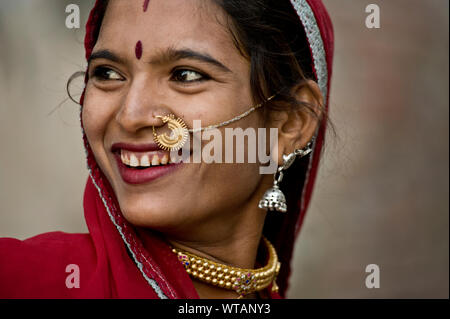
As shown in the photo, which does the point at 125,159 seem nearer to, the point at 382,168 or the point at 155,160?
the point at 155,160

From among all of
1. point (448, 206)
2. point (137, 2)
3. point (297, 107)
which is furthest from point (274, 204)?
point (448, 206)

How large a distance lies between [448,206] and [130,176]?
4.35 meters

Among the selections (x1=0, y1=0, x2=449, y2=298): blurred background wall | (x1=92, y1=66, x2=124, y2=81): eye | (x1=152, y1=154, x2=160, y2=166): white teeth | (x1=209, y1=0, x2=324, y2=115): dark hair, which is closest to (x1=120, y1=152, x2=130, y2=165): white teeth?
(x1=152, y1=154, x2=160, y2=166): white teeth

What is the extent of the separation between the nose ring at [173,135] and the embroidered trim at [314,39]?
2.61ft

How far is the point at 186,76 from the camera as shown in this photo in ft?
6.84

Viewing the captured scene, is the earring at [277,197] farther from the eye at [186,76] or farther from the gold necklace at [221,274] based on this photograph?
the eye at [186,76]

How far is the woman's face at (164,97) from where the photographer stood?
204 centimetres

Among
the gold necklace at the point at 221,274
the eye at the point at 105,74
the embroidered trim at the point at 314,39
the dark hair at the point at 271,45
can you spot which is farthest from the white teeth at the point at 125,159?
the embroidered trim at the point at 314,39

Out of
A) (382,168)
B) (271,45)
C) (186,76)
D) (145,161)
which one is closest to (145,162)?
(145,161)

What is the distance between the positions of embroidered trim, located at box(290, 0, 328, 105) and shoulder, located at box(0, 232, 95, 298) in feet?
4.28

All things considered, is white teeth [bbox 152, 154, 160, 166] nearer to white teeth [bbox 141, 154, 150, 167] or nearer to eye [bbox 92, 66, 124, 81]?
white teeth [bbox 141, 154, 150, 167]

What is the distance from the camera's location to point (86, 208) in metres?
2.30

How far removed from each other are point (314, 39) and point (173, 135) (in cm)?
90
